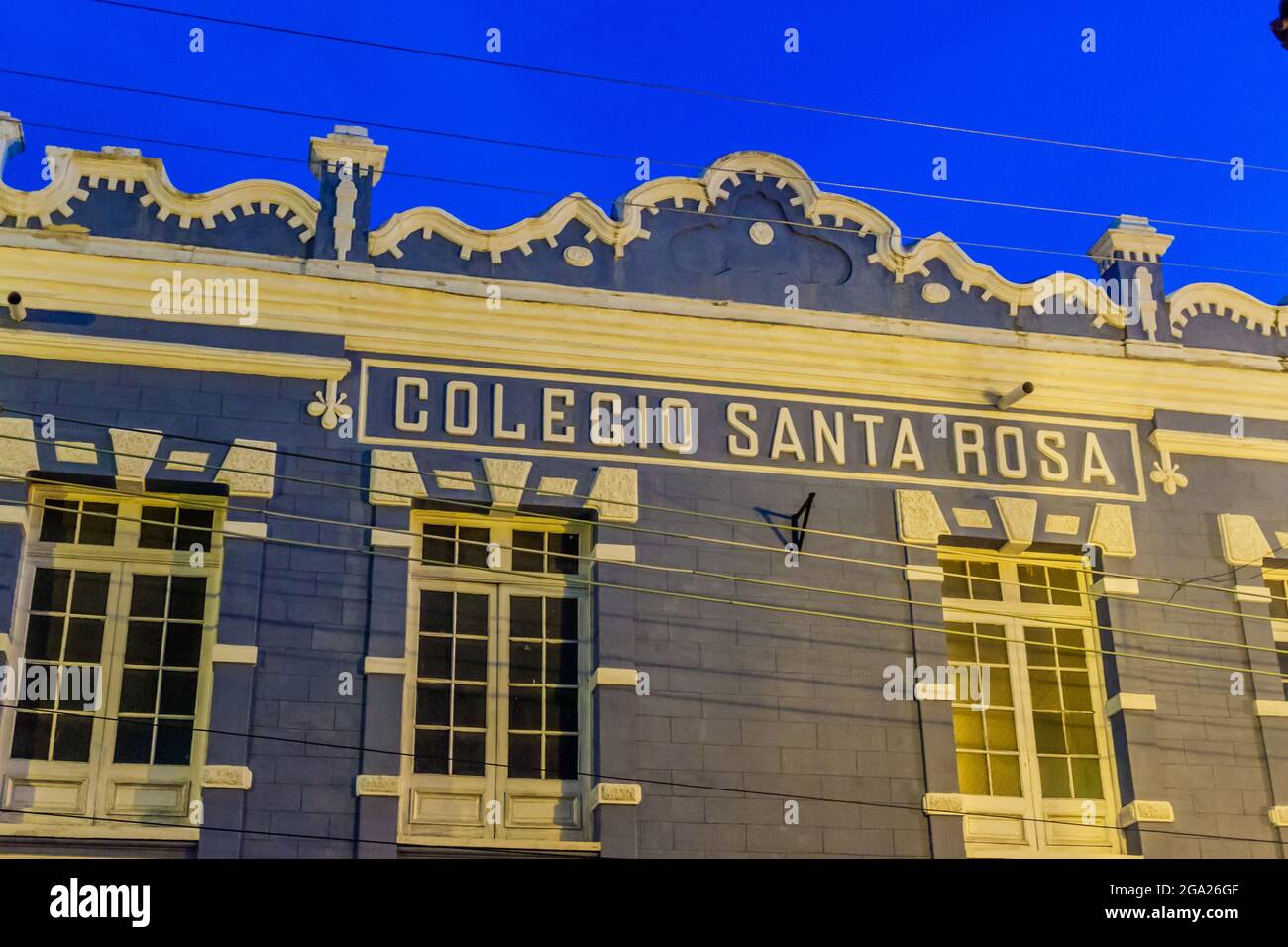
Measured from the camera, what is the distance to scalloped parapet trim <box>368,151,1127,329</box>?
1656 centimetres

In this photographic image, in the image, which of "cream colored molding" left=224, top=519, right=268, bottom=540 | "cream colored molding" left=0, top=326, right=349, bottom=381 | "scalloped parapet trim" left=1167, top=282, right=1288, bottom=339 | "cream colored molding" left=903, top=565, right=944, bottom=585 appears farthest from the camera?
"scalloped parapet trim" left=1167, top=282, right=1288, bottom=339

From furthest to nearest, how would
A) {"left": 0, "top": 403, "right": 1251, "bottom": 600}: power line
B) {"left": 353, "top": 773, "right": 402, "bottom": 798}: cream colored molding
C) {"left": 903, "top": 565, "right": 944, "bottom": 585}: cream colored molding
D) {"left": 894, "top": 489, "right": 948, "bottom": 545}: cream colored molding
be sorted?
{"left": 894, "top": 489, "right": 948, "bottom": 545}: cream colored molding < {"left": 903, "top": 565, "right": 944, "bottom": 585}: cream colored molding < {"left": 0, "top": 403, "right": 1251, "bottom": 600}: power line < {"left": 353, "top": 773, "right": 402, "bottom": 798}: cream colored molding

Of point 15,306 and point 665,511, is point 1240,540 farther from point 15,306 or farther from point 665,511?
point 15,306

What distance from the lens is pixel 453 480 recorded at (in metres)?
15.5

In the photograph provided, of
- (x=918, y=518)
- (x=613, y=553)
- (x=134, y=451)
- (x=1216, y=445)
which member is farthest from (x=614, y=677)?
(x=1216, y=445)

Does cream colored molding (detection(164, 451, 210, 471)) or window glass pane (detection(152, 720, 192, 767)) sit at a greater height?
cream colored molding (detection(164, 451, 210, 471))

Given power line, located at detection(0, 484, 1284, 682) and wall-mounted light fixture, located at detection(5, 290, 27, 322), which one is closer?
power line, located at detection(0, 484, 1284, 682)

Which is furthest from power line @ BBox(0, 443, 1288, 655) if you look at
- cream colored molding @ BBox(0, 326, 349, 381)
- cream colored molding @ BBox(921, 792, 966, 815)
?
cream colored molding @ BBox(921, 792, 966, 815)

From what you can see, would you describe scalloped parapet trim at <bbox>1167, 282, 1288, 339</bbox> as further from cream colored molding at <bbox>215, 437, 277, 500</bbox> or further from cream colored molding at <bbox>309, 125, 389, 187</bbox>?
cream colored molding at <bbox>215, 437, 277, 500</bbox>

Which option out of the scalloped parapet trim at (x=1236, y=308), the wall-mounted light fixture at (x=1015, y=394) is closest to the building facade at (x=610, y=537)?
the wall-mounted light fixture at (x=1015, y=394)

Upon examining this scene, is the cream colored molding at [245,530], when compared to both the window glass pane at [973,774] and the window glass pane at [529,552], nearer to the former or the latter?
the window glass pane at [529,552]

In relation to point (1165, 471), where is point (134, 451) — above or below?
below

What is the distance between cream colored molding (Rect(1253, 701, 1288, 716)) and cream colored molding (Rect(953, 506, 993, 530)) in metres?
2.71

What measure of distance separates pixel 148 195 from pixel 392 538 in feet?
11.9
